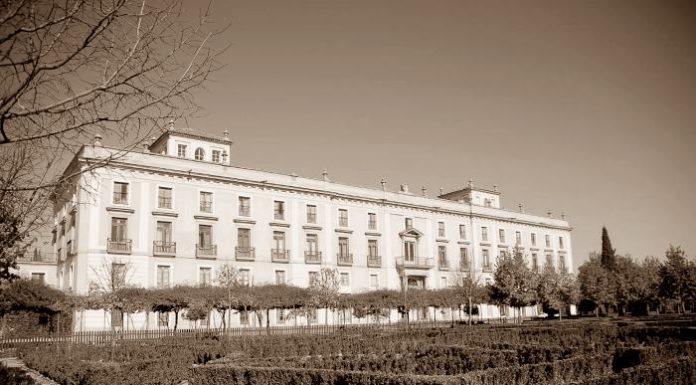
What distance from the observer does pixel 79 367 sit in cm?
1402

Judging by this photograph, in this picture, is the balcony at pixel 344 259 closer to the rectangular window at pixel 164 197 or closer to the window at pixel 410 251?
the window at pixel 410 251

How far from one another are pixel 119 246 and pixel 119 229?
1.17 meters

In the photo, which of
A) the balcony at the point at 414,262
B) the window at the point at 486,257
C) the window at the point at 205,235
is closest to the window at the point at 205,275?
the window at the point at 205,235

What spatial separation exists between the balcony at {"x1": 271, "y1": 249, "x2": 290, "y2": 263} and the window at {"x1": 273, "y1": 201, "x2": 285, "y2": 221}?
252cm

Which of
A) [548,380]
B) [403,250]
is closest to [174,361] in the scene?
[548,380]

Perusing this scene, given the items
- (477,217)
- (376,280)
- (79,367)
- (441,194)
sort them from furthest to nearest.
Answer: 1. (441,194)
2. (477,217)
3. (376,280)
4. (79,367)

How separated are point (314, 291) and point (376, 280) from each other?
11886mm

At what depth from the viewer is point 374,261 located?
45250 millimetres

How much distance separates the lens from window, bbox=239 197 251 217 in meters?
38.8

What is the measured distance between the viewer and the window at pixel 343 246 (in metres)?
43.6

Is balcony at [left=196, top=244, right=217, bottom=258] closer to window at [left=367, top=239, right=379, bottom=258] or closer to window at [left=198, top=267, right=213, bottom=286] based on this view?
window at [left=198, top=267, right=213, bottom=286]

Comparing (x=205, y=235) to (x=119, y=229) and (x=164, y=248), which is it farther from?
(x=119, y=229)

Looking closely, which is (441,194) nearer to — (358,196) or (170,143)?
(358,196)

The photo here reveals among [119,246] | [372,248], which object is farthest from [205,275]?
[372,248]
